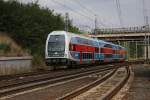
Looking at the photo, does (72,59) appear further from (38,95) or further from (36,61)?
(38,95)

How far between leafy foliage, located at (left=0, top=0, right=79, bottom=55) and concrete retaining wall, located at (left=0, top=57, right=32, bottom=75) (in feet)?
19.2

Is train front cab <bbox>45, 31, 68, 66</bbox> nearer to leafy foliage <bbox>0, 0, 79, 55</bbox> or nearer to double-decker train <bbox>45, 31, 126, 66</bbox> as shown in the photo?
double-decker train <bbox>45, 31, 126, 66</bbox>

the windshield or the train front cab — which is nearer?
the train front cab

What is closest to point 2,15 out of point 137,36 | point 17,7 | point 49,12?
point 17,7

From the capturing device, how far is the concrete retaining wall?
32625 mm

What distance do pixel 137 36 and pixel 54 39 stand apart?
70864 mm

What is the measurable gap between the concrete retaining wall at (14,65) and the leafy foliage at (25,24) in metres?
5.85

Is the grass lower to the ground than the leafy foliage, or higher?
lower

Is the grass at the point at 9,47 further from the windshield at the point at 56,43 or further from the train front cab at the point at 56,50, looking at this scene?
the windshield at the point at 56,43

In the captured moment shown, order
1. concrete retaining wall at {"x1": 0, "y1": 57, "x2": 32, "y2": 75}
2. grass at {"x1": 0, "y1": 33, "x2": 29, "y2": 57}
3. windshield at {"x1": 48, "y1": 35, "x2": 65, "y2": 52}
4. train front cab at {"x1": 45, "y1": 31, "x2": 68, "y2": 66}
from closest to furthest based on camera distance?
1. concrete retaining wall at {"x1": 0, "y1": 57, "x2": 32, "y2": 75}
2. train front cab at {"x1": 45, "y1": 31, "x2": 68, "y2": 66}
3. windshield at {"x1": 48, "y1": 35, "x2": 65, "y2": 52}
4. grass at {"x1": 0, "y1": 33, "x2": 29, "y2": 57}

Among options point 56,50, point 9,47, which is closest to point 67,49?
point 56,50

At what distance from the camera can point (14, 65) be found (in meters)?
34.7

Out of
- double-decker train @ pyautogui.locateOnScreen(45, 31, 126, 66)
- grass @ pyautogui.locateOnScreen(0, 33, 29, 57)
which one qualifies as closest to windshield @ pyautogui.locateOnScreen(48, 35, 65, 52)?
double-decker train @ pyautogui.locateOnScreen(45, 31, 126, 66)

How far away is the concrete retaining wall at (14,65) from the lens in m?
32.6
